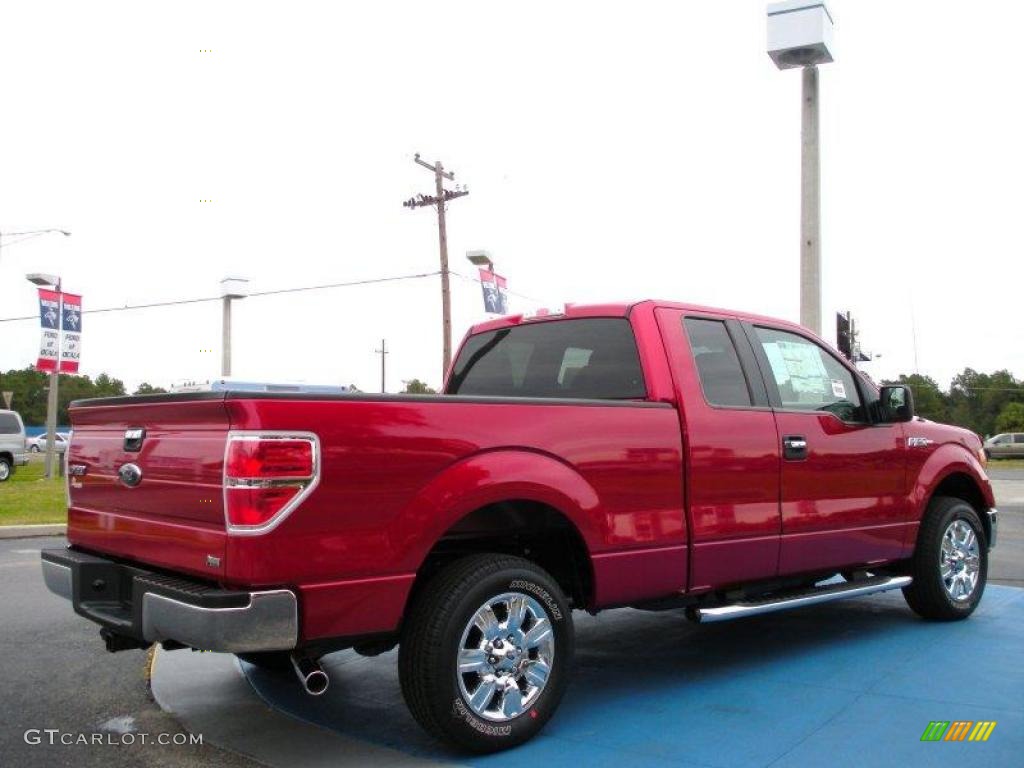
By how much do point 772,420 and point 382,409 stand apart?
244cm

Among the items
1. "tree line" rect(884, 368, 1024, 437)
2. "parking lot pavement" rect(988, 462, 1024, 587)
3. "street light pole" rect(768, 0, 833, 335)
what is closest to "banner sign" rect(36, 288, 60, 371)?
"street light pole" rect(768, 0, 833, 335)

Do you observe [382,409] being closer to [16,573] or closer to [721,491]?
[721,491]

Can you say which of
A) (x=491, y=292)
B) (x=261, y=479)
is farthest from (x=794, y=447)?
(x=491, y=292)

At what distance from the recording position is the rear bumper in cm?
330

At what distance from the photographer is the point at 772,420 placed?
5133 millimetres

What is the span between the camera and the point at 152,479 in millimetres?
3865

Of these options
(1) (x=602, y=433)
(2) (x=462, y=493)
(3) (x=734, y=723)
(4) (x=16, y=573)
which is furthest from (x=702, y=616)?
(4) (x=16, y=573)

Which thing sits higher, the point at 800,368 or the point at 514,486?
the point at 800,368

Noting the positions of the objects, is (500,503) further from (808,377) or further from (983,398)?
(983,398)

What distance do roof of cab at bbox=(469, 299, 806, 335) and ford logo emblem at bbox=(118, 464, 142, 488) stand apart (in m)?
2.42

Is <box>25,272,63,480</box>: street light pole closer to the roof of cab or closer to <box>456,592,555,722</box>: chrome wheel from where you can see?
the roof of cab

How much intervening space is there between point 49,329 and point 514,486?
20664 millimetres

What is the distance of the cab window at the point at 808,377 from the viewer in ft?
18.1

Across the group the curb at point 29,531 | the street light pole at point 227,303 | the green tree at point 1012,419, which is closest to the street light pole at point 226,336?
the street light pole at point 227,303
